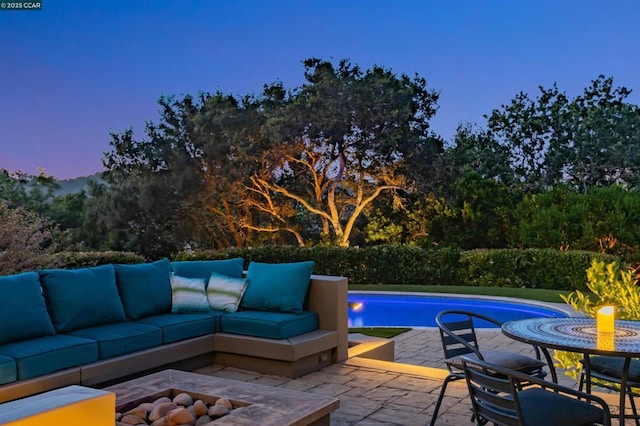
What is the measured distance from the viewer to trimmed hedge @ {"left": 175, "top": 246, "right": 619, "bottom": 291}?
1303 centimetres

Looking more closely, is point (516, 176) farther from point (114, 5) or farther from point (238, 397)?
point (238, 397)

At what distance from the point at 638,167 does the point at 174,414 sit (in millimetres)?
18437

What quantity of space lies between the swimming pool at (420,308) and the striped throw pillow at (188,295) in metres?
4.87

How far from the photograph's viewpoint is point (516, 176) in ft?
65.3

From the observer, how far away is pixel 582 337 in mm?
3326

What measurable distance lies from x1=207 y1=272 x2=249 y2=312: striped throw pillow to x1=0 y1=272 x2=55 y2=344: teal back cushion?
1.60 meters

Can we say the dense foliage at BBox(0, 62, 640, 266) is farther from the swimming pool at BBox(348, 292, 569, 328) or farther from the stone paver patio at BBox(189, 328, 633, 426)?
the stone paver patio at BBox(189, 328, 633, 426)

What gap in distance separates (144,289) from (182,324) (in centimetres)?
57

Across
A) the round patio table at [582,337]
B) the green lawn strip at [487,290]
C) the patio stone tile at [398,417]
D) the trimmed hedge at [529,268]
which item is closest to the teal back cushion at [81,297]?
the patio stone tile at [398,417]

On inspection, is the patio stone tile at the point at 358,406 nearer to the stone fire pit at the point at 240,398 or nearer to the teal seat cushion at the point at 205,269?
the stone fire pit at the point at 240,398

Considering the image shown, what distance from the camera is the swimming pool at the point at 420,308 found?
10547 mm

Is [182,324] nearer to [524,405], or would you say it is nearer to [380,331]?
[524,405]

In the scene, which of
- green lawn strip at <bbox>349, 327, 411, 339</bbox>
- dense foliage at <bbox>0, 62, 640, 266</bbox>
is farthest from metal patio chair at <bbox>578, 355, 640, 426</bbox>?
dense foliage at <bbox>0, 62, 640, 266</bbox>

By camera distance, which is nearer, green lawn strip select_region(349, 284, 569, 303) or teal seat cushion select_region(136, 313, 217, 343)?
teal seat cushion select_region(136, 313, 217, 343)
